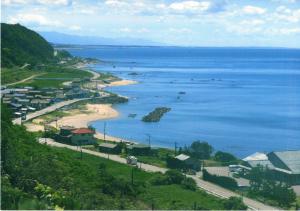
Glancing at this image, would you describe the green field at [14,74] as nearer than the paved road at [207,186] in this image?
No

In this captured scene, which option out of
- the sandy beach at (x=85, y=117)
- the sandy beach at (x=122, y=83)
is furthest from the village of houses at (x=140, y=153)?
the sandy beach at (x=122, y=83)

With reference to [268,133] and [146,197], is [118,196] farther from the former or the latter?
[268,133]

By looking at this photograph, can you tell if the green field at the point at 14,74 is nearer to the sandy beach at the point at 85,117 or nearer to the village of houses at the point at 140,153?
the village of houses at the point at 140,153

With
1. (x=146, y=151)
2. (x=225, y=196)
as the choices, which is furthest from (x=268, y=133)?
(x=225, y=196)

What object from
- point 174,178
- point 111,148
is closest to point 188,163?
point 174,178

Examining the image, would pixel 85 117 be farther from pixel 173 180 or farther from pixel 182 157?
pixel 173 180

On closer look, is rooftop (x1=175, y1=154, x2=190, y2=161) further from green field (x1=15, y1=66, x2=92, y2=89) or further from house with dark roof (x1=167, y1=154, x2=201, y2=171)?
green field (x1=15, y1=66, x2=92, y2=89)

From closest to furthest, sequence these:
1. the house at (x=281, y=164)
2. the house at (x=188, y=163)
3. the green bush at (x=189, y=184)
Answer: the green bush at (x=189, y=184) < the house at (x=281, y=164) < the house at (x=188, y=163)
